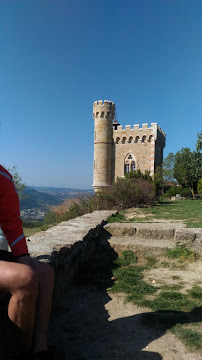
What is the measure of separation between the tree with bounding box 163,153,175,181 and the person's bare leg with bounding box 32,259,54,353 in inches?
998

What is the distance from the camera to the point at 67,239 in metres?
3.76

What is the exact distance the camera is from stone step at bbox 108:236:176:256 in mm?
4621

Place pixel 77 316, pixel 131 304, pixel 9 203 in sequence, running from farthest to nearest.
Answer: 1. pixel 131 304
2. pixel 77 316
3. pixel 9 203

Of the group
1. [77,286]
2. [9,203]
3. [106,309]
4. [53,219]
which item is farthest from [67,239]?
[53,219]

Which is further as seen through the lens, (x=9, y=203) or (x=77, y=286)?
(x=77, y=286)

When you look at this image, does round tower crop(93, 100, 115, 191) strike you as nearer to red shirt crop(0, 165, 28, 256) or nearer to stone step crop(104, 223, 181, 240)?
stone step crop(104, 223, 181, 240)

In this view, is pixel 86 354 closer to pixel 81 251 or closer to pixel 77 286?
pixel 77 286

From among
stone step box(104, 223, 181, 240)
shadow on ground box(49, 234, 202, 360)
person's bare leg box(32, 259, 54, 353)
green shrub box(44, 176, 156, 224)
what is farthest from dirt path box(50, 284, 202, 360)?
green shrub box(44, 176, 156, 224)

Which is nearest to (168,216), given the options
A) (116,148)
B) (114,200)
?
(114,200)

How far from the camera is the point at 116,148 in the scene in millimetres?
26578

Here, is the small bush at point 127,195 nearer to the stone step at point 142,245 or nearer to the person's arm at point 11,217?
the stone step at point 142,245

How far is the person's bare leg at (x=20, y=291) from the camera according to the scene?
4.77 feet

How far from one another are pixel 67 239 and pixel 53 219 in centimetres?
953

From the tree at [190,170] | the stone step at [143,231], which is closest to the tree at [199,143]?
the tree at [190,170]
